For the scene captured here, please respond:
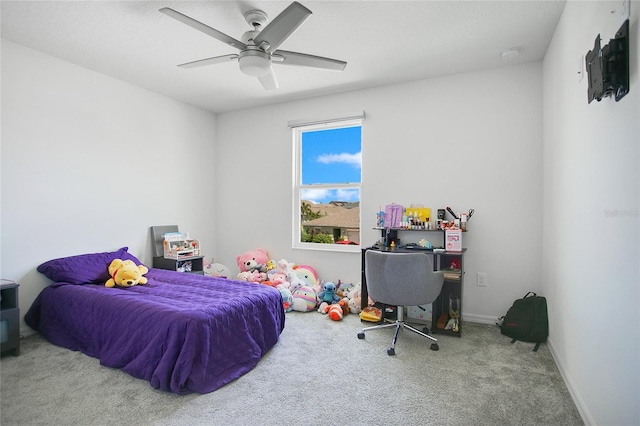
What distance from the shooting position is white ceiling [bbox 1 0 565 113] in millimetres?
2320

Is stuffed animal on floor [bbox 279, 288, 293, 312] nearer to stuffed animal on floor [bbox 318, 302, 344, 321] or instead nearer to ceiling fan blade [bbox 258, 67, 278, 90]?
stuffed animal on floor [bbox 318, 302, 344, 321]

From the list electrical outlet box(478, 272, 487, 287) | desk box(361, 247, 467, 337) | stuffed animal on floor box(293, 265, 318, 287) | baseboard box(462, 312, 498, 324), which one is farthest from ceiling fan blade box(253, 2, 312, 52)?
baseboard box(462, 312, 498, 324)

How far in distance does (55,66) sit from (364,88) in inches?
122

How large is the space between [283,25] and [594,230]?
6.73ft

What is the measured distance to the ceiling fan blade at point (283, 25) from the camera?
1797 mm

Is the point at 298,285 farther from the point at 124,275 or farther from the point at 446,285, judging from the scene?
the point at 124,275

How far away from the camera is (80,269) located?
3010 mm

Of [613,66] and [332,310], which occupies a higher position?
[613,66]

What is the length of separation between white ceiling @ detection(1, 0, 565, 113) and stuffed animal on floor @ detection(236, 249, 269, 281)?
2.13 meters

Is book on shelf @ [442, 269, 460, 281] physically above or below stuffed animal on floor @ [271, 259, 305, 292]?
above

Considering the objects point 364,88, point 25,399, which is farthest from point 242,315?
point 364,88

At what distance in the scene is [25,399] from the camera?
195cm

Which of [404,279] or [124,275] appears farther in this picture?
[124,275]

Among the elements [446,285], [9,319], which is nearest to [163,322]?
[9,319]
